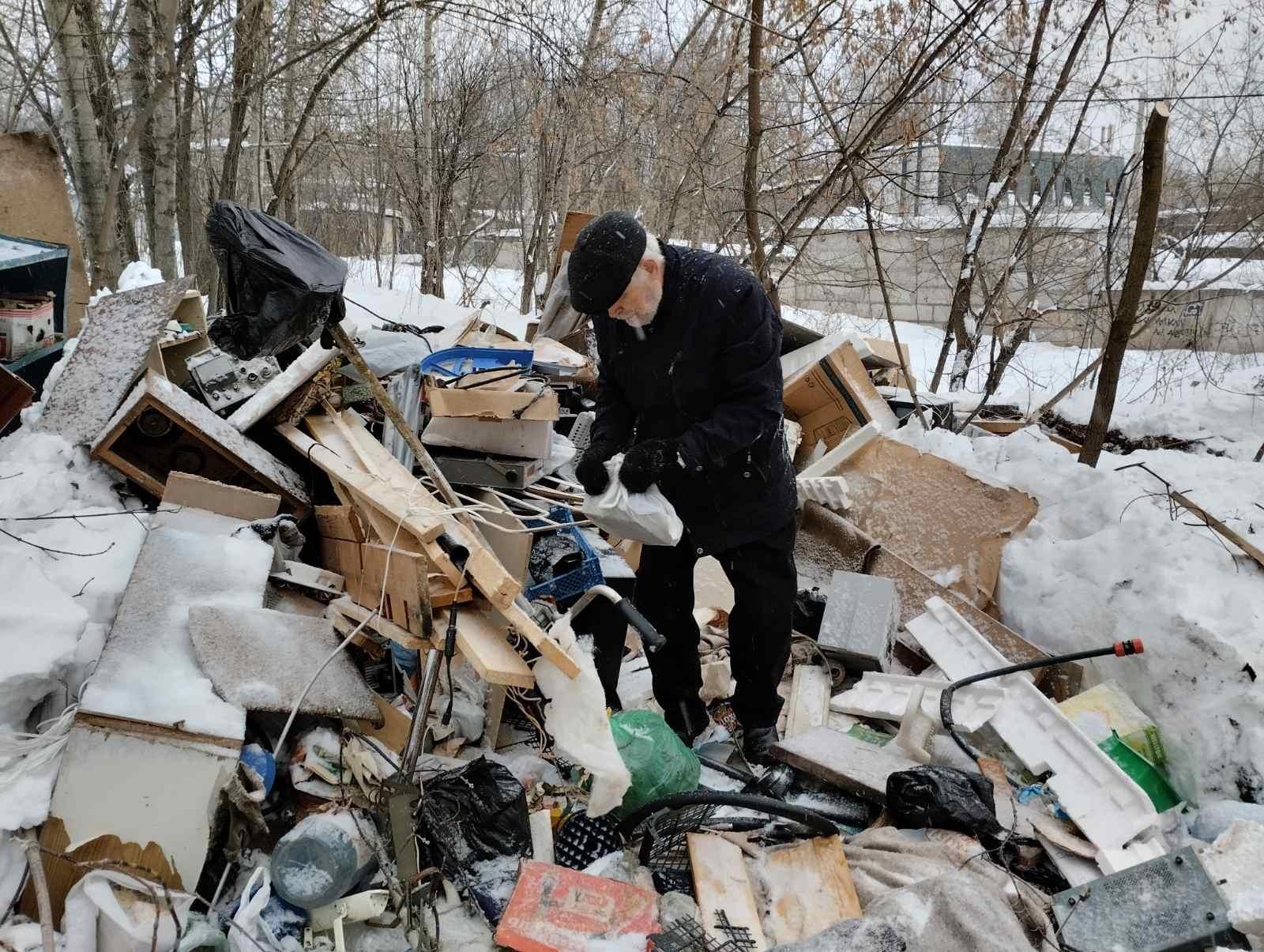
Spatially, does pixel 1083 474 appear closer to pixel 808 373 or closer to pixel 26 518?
pixel 808 373

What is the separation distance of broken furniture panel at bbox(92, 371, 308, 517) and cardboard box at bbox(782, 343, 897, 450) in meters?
2.94

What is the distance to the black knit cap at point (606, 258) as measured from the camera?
240cm

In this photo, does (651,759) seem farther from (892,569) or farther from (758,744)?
(892,569)

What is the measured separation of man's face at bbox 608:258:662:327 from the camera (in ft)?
8.15

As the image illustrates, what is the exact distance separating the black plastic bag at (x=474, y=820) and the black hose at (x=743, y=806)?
0.35m

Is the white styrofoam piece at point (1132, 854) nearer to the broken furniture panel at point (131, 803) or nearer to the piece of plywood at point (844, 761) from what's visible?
→ the piece of plywood at point (844, 761)

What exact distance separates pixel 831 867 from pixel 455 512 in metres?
1.63

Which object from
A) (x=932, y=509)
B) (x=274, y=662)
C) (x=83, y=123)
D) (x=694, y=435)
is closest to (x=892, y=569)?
(x=932, y=509)

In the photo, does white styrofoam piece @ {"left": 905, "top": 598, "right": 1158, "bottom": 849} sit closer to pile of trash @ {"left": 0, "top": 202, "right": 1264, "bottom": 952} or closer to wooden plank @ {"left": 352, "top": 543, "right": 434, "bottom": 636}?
pile of trash @ {"left": 0, "top": 202, "right": 1264, "bottom": 952}

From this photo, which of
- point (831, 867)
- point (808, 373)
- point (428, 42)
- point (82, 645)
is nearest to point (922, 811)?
point (831, 867)

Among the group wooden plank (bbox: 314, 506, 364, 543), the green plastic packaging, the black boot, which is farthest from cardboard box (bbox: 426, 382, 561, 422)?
the green plastic packaging

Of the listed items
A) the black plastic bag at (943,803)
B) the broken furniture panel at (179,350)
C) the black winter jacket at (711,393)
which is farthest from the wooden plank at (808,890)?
the broken furniture panel at (179,350)

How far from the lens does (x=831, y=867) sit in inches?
99.5

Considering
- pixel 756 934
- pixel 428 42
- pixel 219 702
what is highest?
pixel 428 42
